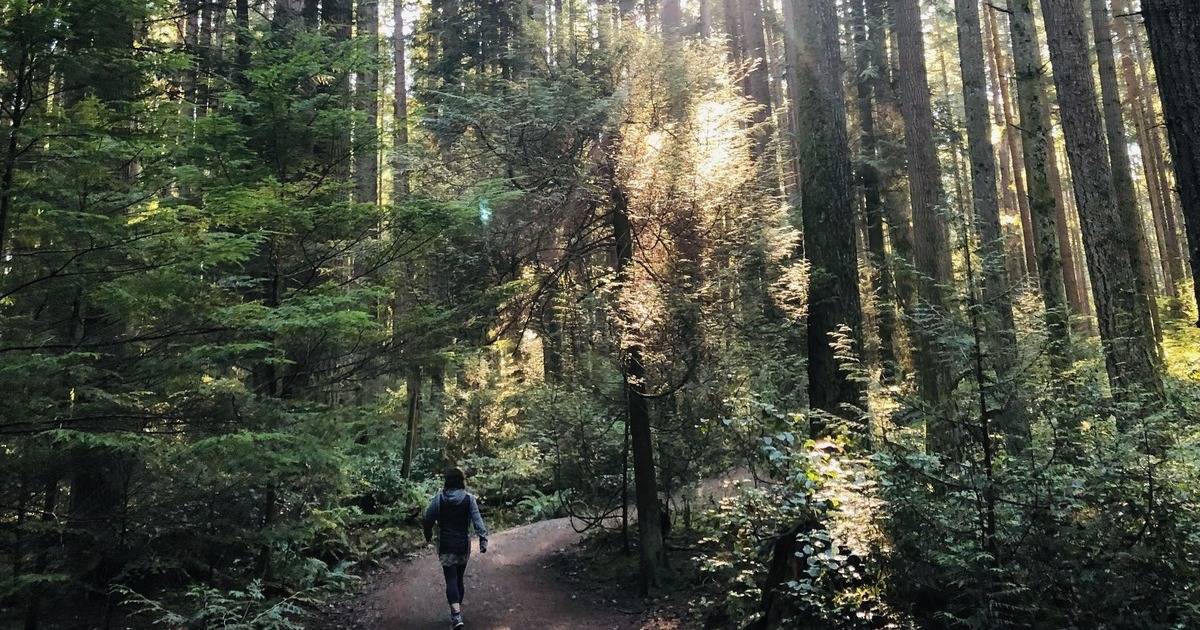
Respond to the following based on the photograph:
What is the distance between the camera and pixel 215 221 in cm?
627

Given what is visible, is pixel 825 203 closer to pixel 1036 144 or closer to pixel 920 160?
pixel 1036 144

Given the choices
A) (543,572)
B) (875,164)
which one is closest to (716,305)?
(543,572)

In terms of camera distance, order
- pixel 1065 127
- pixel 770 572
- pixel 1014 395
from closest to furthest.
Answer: pixel 1014 395 → pixel 770 572 → pixel 1065 127

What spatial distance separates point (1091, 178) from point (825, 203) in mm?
4026

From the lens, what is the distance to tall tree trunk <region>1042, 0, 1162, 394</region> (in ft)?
31.0

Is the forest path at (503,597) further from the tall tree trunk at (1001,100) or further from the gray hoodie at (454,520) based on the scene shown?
the tall tree trunk at (1001,100)

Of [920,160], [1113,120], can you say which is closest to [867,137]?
[920,160]

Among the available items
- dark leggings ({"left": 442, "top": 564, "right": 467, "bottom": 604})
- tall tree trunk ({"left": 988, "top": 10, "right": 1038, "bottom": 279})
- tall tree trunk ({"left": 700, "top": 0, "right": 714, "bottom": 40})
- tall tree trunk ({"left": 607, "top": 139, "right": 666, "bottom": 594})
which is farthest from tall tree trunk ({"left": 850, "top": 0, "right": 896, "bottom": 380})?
dark leggings ({"left": 442, "top": 564, "right": 467, "bottom": 604})

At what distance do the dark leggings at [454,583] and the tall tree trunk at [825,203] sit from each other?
520cm

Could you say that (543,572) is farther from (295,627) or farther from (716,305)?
(716,305)

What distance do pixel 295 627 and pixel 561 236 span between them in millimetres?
6617

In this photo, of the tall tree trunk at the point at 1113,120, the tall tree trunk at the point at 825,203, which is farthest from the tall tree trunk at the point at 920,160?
the tall tree trunk at the point at 825,203

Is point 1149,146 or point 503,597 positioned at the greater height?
point 1149,146

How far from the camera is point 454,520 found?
8508 mm
